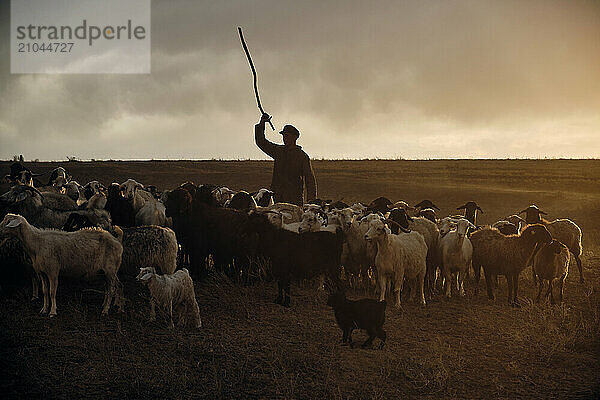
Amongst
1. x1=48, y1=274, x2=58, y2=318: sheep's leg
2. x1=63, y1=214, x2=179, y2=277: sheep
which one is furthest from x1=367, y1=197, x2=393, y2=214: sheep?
x1=48, y1=274, x2=58, y2=318: sheep's leg

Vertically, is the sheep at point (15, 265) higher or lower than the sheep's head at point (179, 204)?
lower

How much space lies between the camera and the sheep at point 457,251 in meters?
10.4

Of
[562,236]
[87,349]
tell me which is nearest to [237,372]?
[87,349]

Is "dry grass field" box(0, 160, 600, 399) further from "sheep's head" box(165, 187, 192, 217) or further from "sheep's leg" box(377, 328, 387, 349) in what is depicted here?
"sheep's head" box(165, 187, 192, 217)

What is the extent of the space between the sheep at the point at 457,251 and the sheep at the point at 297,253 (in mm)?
2159

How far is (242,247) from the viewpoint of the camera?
10453 mm

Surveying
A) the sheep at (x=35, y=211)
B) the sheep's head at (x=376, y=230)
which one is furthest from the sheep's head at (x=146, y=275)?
the sheep's head at (x=376, y=230)

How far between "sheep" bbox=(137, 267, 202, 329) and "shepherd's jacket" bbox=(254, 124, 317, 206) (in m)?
6.39

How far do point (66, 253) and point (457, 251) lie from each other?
659 centimetres

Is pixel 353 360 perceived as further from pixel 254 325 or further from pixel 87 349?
pixel 87 349

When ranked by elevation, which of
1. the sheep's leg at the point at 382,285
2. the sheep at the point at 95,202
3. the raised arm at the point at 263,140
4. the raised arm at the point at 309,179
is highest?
the raised arm at the point at 263,140

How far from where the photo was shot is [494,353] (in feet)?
25.1

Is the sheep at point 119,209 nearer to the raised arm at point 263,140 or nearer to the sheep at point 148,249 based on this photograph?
the sheep at point 148,249

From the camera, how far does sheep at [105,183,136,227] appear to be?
11.3 m
